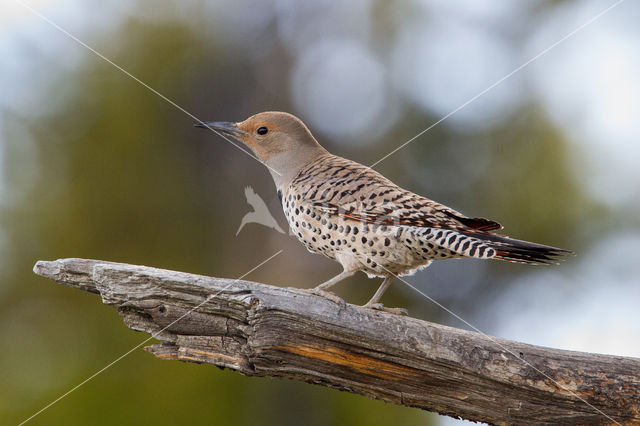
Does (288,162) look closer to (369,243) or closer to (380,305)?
(369,243)

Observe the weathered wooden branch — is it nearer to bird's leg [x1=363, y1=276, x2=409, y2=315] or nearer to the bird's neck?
bird's leg [x1=363, y1=276, x2=409, y2=315]

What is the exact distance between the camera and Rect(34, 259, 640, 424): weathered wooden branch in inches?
126

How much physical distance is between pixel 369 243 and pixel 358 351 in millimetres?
888

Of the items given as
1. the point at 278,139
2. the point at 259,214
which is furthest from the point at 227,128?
the point at 259,214

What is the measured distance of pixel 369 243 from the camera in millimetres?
3988

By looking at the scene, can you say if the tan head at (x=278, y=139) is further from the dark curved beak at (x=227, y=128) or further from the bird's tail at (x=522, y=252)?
the bird's tail at (x=522, y=252)

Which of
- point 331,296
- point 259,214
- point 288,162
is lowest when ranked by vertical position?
point 331,296

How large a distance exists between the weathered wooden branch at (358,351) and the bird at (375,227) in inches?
12.2

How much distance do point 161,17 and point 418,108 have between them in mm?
3340

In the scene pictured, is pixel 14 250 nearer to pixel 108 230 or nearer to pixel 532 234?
pixel 108 230

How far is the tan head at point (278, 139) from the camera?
4.88m

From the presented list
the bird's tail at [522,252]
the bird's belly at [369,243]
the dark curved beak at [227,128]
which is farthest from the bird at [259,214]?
the bird's tail at [522,252]

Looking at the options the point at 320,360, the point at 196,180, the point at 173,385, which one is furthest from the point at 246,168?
the point at 320,360

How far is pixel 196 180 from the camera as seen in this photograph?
735 centimetres
